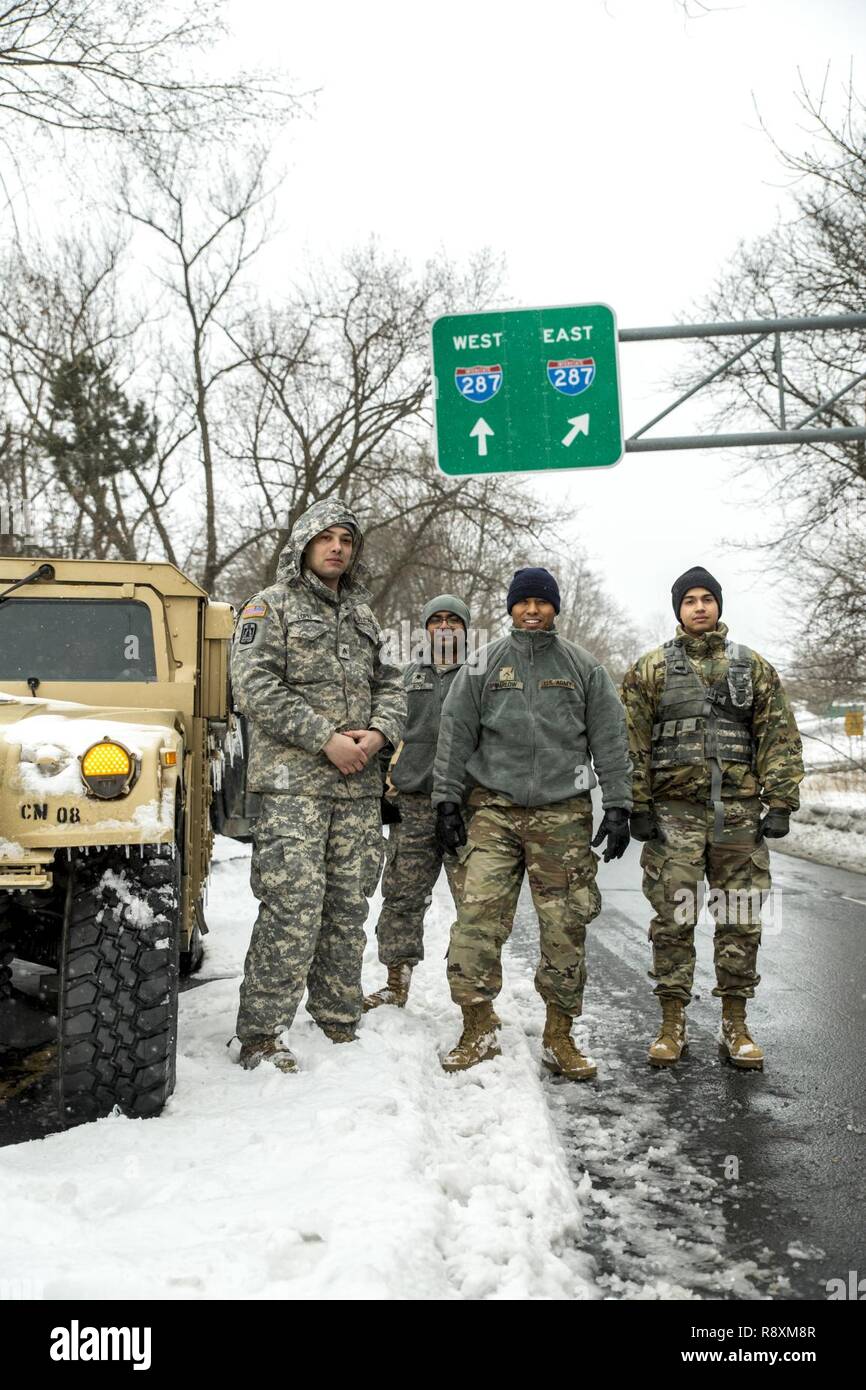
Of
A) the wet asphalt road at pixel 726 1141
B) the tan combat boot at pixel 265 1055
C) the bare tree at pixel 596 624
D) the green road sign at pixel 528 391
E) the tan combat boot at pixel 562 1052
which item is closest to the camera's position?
the wet asphalt road at pixel 726 1141

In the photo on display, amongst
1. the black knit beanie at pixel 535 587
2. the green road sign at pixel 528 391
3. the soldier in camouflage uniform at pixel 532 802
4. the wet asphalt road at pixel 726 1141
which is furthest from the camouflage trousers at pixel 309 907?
the green road sign at pixel 528 391

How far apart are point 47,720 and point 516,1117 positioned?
6.20ft

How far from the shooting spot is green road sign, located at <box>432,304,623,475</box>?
927 centimetres

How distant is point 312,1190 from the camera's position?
9.00ft

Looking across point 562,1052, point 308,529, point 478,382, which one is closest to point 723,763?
point 562,1052

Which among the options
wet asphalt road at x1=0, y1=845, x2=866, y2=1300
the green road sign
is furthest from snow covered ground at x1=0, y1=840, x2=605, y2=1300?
the green road sign

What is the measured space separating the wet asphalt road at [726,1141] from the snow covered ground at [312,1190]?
0.50 feet

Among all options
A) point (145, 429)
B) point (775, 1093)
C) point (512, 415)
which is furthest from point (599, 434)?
point (145, 429)

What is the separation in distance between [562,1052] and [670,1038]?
46 centimetres

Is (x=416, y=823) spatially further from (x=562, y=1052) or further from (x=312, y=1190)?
(x=312, y=1190)

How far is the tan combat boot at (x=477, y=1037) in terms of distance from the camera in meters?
4.09

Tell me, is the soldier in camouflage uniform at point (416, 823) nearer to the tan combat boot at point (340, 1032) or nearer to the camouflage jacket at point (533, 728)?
the camouflage jacket at point (533, 728)

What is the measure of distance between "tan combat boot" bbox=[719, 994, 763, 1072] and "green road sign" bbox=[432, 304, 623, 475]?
5729 millimetres

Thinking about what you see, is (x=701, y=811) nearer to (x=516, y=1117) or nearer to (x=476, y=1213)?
(x=516, y=1117)
